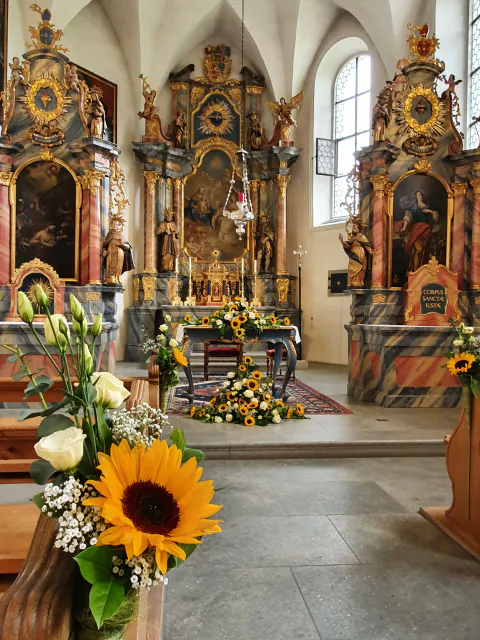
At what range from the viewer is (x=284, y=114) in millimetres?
13695

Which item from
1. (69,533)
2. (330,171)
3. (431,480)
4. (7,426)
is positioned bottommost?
(431,480)

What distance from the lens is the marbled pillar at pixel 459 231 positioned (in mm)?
8609

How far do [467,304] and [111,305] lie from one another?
602cm

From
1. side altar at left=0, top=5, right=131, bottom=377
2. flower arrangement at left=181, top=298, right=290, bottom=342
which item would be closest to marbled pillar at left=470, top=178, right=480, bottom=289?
flower arrangement at left=181, top=298, right=290, bottom=342

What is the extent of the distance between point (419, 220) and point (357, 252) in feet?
3.70

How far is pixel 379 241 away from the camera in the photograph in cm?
866

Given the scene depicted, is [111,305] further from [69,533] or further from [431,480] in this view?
[69,533]

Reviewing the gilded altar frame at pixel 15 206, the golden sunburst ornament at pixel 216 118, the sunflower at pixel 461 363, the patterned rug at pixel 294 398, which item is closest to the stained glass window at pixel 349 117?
the golden sunburst ornament at pixel 216 118

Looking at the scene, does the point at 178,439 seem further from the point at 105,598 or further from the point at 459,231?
the point at 459,231

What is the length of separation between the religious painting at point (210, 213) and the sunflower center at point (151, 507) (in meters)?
13.4

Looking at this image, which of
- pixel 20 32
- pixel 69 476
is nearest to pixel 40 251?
pixel 20 32

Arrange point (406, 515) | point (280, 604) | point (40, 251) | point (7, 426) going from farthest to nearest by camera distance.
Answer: point (40, 251), point (406, 515), point (7, 426), point (280, 604)

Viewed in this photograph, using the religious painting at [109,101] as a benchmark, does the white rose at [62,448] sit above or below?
below

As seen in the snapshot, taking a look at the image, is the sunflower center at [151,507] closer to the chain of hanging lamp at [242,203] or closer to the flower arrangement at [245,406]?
the flower arrangement at [245,406]
